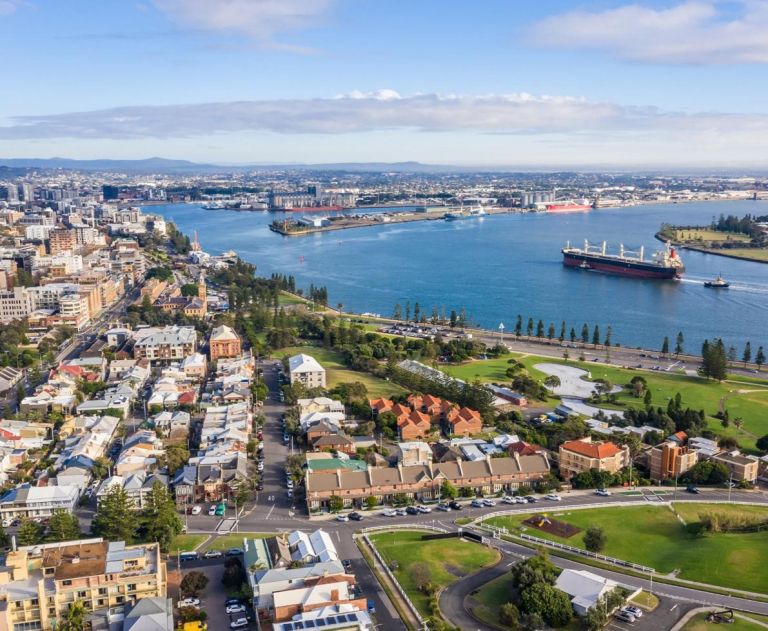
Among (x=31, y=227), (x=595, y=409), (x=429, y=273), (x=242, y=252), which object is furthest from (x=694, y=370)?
(x=31, y=227)

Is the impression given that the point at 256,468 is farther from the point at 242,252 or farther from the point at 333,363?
the point at 242,252

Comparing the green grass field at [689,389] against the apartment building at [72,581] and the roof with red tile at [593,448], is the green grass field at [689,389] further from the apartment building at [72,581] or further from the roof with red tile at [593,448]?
the apartment building at [72,581]

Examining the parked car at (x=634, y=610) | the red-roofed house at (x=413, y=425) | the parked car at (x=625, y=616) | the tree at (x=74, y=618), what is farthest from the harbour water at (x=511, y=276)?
the tree at (x=74, y=618)

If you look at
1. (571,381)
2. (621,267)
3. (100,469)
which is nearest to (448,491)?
(100,469)

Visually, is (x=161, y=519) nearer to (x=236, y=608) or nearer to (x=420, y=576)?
(x=236, y=608)

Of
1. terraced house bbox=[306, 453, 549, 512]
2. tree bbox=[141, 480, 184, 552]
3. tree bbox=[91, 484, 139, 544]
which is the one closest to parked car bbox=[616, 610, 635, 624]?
terraced house bbox=[306, 453, 549, 512]

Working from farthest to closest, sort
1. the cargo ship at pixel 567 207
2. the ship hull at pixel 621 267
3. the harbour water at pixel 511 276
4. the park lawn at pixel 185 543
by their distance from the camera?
the cargo ship at pixel 567 207
the ship hull at pixel 621 267
the harbour water at pixel 511 276
the park lawn at pixel 185 543

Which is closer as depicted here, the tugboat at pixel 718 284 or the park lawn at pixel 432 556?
the park lawn at pixel 432 556

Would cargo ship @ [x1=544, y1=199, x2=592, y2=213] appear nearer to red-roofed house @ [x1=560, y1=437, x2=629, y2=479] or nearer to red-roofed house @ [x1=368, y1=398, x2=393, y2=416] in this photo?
red-roofed house @ [x1=368, y1=398, x2=393, y2=416]
